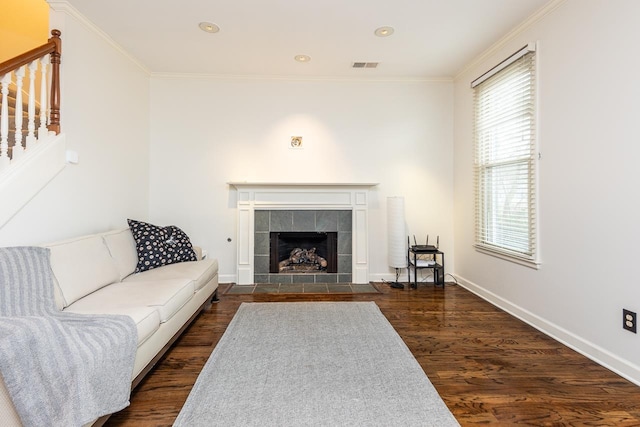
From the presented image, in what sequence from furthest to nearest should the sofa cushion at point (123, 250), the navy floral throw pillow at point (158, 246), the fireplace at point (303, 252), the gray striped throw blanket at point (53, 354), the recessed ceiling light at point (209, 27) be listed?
the fireplace at point (303, 252)
the navy floral throw pillow at point (158, 246)
the recessed ceiling light at point (209, 27)
the sofa cushion at point (123, 250)
the gray striped throw blanket at point (53, 354)

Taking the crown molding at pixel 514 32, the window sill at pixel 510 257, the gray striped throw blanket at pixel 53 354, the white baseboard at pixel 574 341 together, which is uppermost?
the crown molding at pixel 514 32

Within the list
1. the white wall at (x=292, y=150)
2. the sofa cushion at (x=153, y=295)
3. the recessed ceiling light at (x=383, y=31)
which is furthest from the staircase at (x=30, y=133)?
the recessed ceiling light at (x=383, y=31)

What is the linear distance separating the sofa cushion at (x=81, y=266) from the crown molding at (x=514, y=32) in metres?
4.11

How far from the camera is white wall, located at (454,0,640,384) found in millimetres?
1905

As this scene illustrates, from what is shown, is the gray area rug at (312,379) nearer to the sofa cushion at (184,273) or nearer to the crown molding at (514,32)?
the sofa cushion at (184,273)

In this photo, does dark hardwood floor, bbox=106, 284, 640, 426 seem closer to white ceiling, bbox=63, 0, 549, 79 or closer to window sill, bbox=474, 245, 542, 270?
window sill, bbox=474, 245, 542, 270

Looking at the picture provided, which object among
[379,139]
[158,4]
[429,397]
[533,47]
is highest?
[158,4]

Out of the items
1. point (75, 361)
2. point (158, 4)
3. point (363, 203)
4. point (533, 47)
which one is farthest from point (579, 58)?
point (75, 361)

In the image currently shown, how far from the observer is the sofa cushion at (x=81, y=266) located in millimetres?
1988

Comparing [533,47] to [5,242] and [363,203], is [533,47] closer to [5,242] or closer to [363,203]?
[363,203]

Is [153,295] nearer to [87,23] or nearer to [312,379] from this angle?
[312,379]

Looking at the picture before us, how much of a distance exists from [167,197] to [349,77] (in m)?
2.84

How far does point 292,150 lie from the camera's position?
13.4 ft

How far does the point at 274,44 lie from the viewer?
3172 mm
